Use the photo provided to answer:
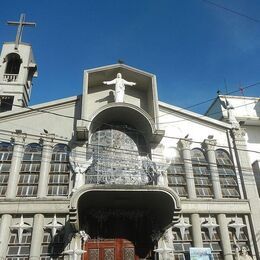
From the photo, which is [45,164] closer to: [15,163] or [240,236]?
[15,163]

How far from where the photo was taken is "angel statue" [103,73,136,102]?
18828 millimetres

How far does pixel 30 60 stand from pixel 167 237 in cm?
1710

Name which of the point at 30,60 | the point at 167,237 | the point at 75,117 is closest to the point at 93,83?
the point at 75,117

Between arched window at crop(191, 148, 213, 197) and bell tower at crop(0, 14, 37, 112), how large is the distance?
38.4 ft

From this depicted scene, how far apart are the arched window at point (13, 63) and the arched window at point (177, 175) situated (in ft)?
45.0

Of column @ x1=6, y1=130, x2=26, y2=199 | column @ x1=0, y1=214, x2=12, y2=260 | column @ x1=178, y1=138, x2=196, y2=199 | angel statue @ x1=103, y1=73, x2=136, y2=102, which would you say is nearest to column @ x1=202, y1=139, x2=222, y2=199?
column @ x1=178, y1=138, x2=196, y2=199

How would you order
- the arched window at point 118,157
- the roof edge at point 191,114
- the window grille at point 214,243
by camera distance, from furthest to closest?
the roof edge at point 191,114 → the arched window at point 118,157 → the window grille at point 214,243

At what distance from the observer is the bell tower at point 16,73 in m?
22.5

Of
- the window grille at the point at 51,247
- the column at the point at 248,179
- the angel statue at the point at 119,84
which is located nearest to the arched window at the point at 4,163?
the window grille at the point at 51,247

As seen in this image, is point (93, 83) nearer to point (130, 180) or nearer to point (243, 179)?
point (130, 180)

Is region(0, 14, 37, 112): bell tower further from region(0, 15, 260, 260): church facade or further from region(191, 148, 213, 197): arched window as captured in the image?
region(191, 148, 213, 197): arched window

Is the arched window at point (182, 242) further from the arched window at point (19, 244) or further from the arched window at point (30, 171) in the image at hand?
the arched window at point (30, 171)

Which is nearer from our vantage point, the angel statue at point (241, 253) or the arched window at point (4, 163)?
the angel statue at point (241, 253)

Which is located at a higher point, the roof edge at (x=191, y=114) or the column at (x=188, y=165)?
the roof edge at (x=191, y=114)
